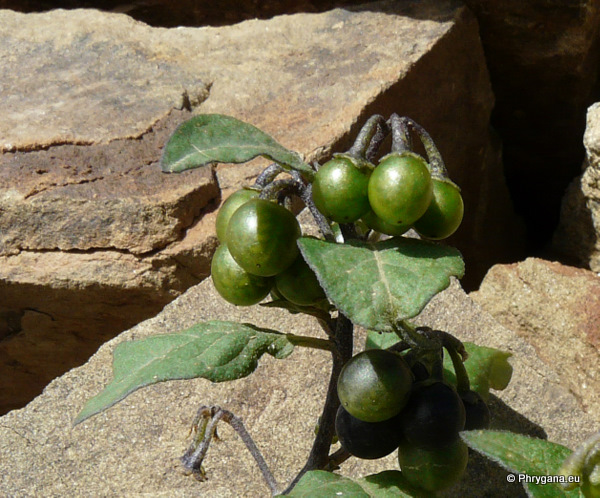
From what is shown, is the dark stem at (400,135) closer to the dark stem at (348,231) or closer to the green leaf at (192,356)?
the dark stem at (348,231)

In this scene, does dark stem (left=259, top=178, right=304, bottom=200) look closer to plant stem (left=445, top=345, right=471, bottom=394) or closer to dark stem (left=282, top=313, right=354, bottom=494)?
dark stem (left=282, top=313, right=354, bottom=494)

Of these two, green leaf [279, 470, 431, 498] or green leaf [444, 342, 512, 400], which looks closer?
green leaf [279, 470, 431, 498]

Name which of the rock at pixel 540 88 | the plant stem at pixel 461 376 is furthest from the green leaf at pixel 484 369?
the rock at pixel 540 88

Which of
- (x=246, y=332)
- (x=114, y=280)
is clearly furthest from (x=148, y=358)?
(x=114, y=280)

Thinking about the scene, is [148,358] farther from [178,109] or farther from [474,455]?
[178,109]

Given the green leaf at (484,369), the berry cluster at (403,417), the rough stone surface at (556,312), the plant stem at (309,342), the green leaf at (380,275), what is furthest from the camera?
the rough stone surface at (556,312)

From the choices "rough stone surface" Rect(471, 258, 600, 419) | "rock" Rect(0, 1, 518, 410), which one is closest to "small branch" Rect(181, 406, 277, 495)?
"rough stone surface" Rect(471, 258, 600, 419)

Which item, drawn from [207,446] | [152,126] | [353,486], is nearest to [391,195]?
[353,486]
